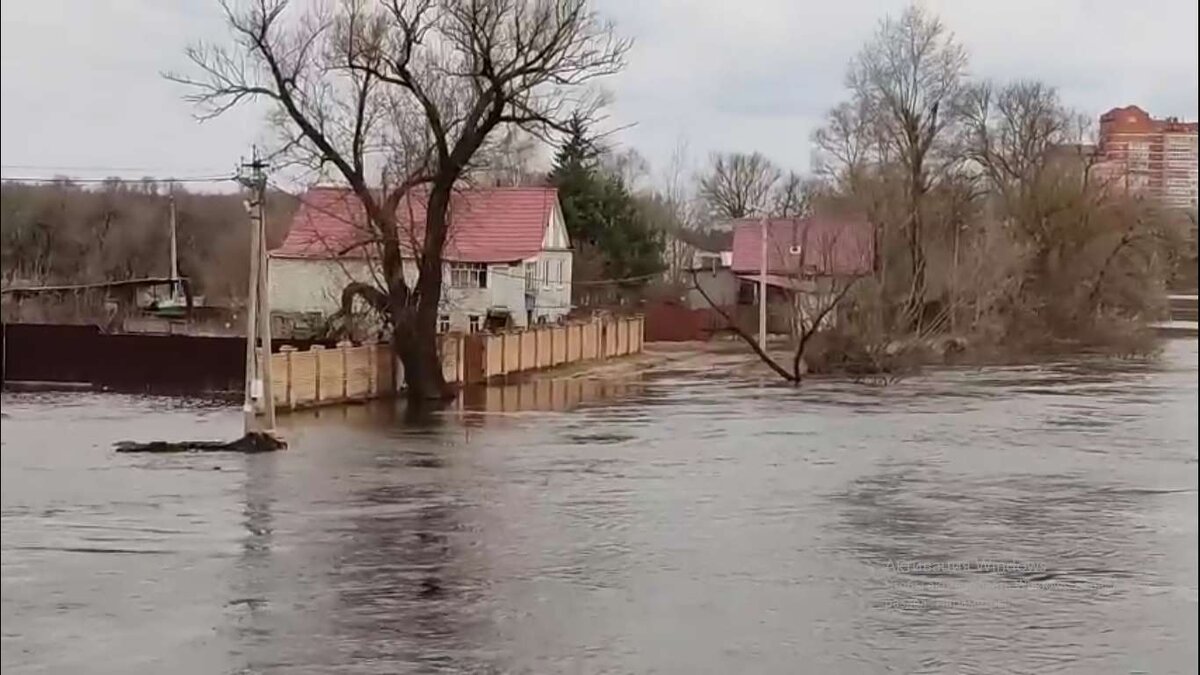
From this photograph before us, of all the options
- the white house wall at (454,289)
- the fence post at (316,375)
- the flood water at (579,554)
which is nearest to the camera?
the flood water at (579,554)

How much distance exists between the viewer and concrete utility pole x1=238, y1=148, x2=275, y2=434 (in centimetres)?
1697

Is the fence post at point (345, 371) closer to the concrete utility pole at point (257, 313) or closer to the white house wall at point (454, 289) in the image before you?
the white house wall at point (454, 289)

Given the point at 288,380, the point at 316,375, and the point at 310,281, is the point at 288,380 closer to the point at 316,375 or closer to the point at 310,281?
the point at 316,375

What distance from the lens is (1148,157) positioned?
84.4 ft

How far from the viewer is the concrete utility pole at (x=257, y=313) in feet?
55.7

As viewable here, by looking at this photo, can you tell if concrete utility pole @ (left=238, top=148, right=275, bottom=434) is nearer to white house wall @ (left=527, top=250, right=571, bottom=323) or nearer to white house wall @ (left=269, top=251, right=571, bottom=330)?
white house wall @ (left=269, top=251, right=571, bottom=330)

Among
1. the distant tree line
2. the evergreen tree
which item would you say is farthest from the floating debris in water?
the evergreen tree

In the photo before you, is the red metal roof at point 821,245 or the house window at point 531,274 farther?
the house window at point 531,274

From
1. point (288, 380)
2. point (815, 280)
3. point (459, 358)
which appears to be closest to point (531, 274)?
point (815, 280)

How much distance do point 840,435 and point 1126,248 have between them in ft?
55.1

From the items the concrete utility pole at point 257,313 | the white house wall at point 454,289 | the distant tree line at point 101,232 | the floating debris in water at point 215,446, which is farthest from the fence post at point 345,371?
the distant tree line at point 101,232

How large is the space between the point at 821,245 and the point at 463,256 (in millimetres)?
9098

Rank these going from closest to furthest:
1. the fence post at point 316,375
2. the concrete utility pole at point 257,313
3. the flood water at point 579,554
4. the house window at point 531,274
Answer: the flood water at point 579,554, the concrete utility pole at point 257,313, the fence post at point 316,375, the house window at point 531,274

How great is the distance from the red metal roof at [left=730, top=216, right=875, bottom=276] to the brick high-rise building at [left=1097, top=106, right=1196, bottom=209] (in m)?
6.24
